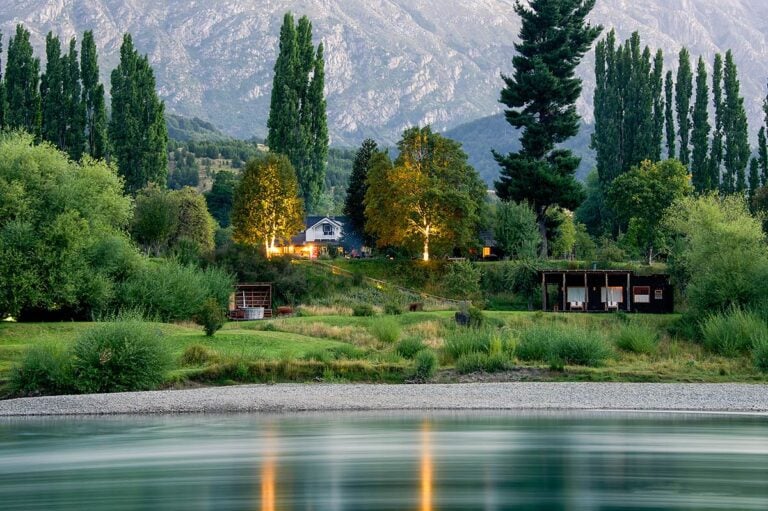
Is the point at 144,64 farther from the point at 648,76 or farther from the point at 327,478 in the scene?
the point at 327,478

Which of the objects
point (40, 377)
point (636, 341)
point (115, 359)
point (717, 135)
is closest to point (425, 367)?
point (115, 359)

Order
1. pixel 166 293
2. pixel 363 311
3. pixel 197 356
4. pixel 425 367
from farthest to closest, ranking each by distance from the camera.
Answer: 1. pixel 363 311
2. pixel 166 293
3. pixel 197 356
4. pixel 425 367

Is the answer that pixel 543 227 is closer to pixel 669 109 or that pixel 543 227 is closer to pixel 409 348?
pixel 669 109

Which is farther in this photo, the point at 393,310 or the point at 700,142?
the point at 700,142

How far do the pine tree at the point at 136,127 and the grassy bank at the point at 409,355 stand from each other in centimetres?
4687

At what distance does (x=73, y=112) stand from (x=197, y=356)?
196 feet

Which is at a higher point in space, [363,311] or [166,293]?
[166,293]

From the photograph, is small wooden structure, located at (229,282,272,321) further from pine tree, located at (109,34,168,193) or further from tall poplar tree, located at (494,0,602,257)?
tall poplar tree, located at (494,0,602,257)

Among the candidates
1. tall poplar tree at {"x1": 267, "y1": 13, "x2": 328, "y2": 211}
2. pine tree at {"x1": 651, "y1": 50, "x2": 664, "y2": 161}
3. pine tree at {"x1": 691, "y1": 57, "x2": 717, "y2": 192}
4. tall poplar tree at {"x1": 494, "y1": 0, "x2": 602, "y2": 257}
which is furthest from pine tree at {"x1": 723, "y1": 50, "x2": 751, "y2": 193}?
tall poplar tree at {"x1": 267, "y1": 13, "x2": 328, "y2": 211}

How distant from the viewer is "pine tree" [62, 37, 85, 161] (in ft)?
329

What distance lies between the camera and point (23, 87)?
9938 cm

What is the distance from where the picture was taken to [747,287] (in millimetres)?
61969

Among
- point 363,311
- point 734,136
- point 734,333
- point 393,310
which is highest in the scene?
point 734,136

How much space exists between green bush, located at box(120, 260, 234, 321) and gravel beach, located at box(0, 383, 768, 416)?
1974cm
